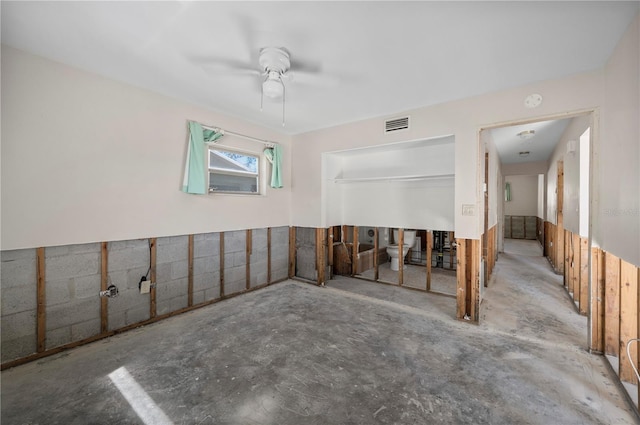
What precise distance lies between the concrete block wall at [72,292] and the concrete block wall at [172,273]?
22.5 inches

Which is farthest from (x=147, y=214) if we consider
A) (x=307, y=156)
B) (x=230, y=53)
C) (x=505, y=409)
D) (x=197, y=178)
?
(x=505, y=409)

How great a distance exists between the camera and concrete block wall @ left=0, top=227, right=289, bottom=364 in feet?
7.07

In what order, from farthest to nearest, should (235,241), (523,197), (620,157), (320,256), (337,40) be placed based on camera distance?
(523,197) → (320,256) → (235,241) → (337,40) → (620,157)

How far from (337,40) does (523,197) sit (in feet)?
37.3

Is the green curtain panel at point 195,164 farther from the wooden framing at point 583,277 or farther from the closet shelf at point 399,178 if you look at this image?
the wooden framing at point 583,277

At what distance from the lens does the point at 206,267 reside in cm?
351

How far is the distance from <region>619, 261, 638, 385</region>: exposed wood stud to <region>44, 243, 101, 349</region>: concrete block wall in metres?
4.72

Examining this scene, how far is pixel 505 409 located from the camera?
169 cm

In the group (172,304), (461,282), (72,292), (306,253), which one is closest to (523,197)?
(461,282)

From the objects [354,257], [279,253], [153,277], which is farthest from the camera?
[354,257]

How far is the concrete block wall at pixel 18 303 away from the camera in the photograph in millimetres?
2107

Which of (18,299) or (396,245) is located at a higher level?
(396,245)

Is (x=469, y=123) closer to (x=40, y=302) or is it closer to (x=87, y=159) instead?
(x=87, y=159)

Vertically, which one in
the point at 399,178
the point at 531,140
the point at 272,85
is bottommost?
the point at 399,178
